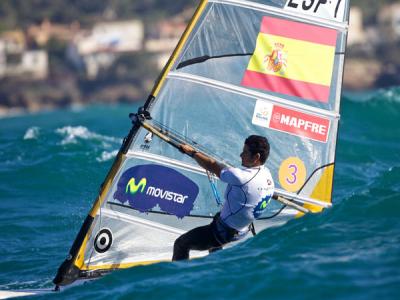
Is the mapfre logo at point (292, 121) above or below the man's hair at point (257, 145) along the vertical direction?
above

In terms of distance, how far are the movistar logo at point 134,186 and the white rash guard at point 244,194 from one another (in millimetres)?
777

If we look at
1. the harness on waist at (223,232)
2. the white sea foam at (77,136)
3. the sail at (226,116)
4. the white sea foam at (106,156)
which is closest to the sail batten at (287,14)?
the sail at (226,116)

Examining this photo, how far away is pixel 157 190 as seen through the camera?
684 cm

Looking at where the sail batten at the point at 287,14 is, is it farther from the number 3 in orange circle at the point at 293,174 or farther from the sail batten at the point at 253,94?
the number 3 in orange circle at the point at 293,174

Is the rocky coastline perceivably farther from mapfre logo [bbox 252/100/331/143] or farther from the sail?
mapfre logo [bbox 252/100/331/143]

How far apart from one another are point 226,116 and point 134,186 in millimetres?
947

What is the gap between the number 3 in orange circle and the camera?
687 centimetres

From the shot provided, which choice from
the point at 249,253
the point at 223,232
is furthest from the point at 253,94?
the point at 249,253

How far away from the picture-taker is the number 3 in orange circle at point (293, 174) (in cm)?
687

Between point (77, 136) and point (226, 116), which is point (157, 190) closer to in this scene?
point (226, 116)

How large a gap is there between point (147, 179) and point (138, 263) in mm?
679

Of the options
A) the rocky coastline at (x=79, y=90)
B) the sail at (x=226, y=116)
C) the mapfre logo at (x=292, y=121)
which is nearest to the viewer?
the sail at (x=226, y=116)

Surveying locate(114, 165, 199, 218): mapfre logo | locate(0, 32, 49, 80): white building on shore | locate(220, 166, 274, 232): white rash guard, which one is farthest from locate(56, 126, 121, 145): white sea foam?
locate(0, 32, 49, 80): white building on shore

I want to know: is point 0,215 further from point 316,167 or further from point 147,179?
point 316,167
